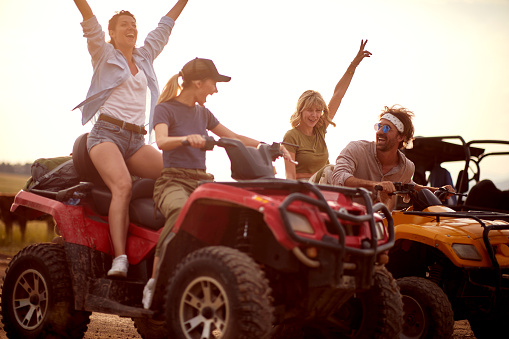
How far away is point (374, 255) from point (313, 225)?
0.49 metres

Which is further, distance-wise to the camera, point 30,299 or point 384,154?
point 384,154

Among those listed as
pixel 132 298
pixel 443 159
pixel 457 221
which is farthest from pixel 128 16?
pixel 443 159

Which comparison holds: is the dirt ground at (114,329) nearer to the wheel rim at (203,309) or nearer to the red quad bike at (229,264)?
the red quad bike at (229,264)

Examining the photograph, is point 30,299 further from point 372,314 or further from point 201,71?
point 372,314

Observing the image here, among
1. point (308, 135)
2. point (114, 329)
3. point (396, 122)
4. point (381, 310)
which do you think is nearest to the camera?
point (381, 310)

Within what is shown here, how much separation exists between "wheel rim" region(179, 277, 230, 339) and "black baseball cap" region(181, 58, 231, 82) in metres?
1.76

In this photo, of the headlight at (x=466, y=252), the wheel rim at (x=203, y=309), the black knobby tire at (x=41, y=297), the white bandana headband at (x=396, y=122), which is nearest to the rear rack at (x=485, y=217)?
the headlight at (x=466, y=252)

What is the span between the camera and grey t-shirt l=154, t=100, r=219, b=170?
5.72m

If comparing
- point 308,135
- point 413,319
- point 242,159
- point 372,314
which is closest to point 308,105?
point 308,135

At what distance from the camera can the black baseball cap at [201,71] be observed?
5.77 metres

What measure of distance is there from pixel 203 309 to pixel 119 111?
2.44 m

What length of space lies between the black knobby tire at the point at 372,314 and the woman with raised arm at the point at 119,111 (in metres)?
1.72

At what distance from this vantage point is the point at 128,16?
689 centimetres

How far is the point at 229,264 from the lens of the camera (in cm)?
458
